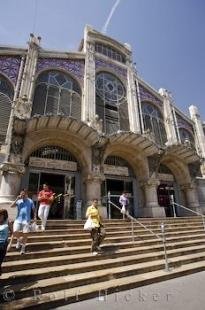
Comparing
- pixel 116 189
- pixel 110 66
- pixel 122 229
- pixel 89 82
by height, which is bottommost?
pixel 122 229

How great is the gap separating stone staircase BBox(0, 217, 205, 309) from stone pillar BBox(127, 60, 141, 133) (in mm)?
9872

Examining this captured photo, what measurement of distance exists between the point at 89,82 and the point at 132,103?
4.04 meters

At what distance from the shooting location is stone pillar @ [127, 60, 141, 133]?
17.2 meters

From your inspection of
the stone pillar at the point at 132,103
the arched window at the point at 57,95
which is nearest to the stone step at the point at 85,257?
the arched window at the point at 57,95

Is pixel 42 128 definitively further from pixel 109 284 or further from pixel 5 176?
pixel 109 284

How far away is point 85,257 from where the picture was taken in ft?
19.7

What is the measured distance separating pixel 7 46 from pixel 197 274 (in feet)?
54.3

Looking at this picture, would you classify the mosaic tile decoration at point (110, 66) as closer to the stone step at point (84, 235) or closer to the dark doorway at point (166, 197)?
the dark doorway at point (166, 197)

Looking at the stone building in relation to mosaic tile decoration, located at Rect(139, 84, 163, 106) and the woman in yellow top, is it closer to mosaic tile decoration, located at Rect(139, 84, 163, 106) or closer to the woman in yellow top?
mosaic tile decoration, located at Rect(139, 84, 163, 106)

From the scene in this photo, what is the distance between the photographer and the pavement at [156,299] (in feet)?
12.8

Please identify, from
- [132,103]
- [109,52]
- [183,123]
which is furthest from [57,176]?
[183,123]

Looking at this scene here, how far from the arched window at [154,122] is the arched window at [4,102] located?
10.7 m

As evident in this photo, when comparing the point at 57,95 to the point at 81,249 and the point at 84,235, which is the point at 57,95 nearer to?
the point at 84,235

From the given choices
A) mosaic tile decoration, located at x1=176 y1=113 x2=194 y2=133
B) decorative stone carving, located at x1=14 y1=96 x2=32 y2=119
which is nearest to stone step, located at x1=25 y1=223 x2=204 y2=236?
decorative stone carving, located at x1=14 y1=96 x2=32 y2=119
